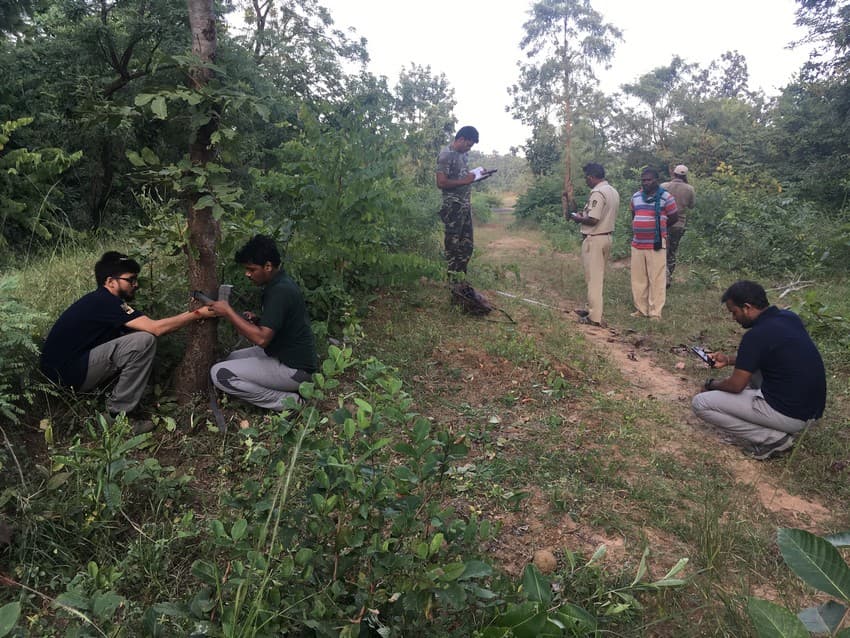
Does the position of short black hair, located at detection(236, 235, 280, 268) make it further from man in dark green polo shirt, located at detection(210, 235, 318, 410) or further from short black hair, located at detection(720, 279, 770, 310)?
short black hair, located at detection(720, 279, 770, 310)

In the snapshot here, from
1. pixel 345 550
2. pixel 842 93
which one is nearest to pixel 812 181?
pixel 842 93

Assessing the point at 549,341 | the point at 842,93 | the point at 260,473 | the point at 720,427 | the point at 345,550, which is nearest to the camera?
the point at 345,550

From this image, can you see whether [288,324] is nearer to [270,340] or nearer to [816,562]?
[270,340]

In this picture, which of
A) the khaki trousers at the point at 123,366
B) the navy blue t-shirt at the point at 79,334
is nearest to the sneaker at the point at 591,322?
the khaki trousers at the point at 123,366

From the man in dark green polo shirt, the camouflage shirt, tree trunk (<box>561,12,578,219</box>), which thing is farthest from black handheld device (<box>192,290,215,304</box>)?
tree trunk (<box>561,12,578,219</box>)

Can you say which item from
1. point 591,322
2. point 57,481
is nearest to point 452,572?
point 57,481

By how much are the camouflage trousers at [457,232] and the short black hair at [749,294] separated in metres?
3.64

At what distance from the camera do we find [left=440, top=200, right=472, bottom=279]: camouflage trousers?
6.89 m

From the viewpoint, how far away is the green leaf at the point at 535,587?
1.56m

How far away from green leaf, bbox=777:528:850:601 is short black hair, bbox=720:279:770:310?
2923mm

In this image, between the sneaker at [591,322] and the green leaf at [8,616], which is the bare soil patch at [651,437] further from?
the green leaf at [8,616]

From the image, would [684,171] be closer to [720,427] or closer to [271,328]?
[720,427]

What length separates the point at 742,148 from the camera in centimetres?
1599

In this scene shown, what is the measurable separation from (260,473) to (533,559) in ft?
5.00
